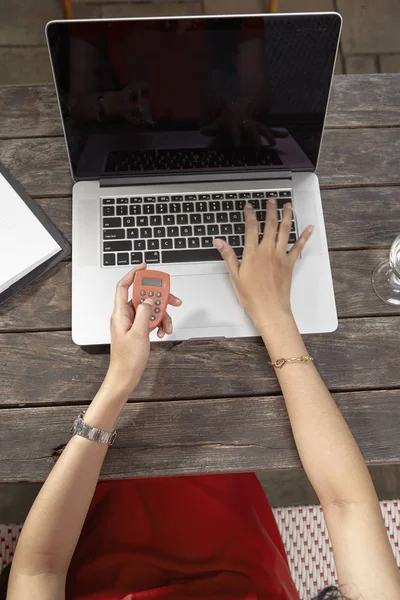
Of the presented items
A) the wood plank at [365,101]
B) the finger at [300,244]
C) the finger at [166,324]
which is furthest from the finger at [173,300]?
the wood plank at [365,101]

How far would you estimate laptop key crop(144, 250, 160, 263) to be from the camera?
1.07 meters

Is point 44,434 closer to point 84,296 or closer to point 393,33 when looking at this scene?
point 84,296

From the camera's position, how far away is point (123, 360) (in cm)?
97

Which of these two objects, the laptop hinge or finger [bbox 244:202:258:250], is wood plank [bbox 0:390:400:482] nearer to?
finger [bbox 244:202:258:250]

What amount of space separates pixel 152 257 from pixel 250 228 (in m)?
0.19

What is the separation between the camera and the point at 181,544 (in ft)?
3.79

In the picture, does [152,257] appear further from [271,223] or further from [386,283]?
[386,283]

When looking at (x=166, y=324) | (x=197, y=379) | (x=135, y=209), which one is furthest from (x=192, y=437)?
(x=135, y=209)

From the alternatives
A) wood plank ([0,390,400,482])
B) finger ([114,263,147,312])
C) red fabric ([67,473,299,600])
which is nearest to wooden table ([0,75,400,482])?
wood plank ([0,390,400,482])

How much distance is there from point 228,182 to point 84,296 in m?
0.35

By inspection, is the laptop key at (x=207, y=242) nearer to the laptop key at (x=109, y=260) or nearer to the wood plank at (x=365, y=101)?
the laptop key at (x=109, y=260)

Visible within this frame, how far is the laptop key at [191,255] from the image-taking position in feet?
3.51

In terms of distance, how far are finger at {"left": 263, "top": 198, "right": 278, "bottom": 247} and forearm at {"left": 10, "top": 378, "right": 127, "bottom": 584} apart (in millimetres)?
382

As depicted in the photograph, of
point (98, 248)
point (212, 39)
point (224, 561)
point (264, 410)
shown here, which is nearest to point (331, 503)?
point (264, 410)
